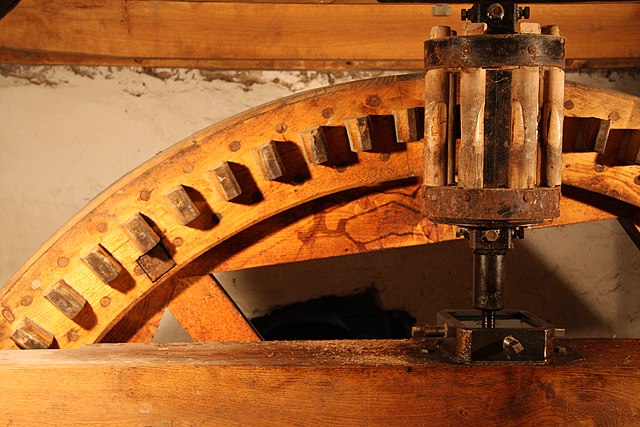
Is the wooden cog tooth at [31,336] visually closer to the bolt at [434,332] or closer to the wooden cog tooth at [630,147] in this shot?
the bolt at [434,332]

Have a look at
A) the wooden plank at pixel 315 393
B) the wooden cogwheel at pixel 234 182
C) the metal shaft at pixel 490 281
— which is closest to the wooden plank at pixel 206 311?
the wooden cogwheel at pixel 234 182

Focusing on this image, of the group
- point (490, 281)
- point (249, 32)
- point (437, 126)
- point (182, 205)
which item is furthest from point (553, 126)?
point (249, 32)

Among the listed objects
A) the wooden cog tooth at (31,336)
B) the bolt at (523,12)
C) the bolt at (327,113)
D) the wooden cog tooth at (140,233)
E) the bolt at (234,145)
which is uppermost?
the bolt at (523,12)

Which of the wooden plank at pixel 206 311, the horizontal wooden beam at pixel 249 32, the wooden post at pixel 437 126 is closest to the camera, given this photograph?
the wooden post at pixel 437 126

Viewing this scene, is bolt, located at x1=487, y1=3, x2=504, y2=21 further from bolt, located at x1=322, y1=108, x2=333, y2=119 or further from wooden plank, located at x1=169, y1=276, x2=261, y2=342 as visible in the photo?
wooden plank, located at x1=169, y1=276, x2=261, y2=342

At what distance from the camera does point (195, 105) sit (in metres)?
3.12

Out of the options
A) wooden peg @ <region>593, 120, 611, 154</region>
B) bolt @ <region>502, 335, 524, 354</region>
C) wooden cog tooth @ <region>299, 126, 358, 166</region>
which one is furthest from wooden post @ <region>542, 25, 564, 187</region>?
wooden cog tooth @ <region>299, 126, 358, 166</region>

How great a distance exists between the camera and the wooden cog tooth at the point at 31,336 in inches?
79.7

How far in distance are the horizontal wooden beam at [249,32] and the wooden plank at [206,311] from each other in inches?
38.9

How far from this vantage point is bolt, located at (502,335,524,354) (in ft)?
5.37

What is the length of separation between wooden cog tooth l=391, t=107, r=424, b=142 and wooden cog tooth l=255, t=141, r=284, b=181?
0.93 ft

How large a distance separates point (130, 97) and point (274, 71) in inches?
20.4

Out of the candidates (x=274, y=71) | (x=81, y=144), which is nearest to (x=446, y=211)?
(x=274, y=71)

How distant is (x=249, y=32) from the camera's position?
116 inches
